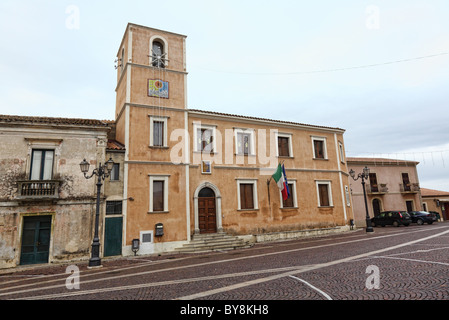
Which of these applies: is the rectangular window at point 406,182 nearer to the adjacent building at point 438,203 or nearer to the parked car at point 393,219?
the adjacent building at point 438,203

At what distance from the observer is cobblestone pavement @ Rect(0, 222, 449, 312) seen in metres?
6.06

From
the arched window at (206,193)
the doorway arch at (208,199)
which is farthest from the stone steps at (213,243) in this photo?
the arched window at (206,193)

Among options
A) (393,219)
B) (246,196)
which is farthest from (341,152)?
(246,196)

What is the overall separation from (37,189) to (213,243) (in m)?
9.82

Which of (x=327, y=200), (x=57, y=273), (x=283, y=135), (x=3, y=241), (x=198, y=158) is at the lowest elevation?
(x=57, y=273)

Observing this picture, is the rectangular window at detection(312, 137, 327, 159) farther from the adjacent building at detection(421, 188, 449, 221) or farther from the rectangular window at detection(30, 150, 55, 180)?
the adjacent building at detection(421, 188, 449, 221)

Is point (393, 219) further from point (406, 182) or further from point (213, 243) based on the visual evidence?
point (213, 243)

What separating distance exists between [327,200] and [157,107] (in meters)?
15.0

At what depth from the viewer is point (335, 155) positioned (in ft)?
76.0

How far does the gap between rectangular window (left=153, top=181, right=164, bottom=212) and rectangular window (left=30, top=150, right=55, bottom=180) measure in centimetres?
547

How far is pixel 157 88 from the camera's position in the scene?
1752 cm
